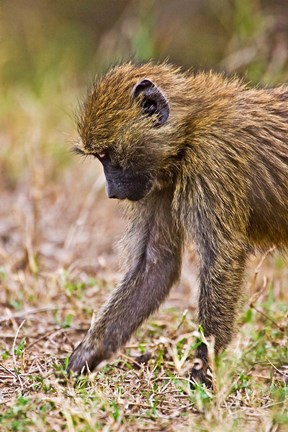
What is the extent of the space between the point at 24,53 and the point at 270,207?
974cm

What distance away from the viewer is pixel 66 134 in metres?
6.27

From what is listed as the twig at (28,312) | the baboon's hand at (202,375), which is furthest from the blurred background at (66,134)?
the baboon's hand at (202,375)

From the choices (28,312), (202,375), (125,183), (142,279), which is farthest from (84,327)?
(202,375)

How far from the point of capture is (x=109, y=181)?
4.93m

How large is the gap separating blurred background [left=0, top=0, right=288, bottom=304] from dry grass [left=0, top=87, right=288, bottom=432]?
0.06 ft

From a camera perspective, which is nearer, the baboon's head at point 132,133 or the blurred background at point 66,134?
the baboon's head at point 132,133

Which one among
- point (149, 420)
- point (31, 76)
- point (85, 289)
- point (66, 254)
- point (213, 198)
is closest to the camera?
point (149, 420)

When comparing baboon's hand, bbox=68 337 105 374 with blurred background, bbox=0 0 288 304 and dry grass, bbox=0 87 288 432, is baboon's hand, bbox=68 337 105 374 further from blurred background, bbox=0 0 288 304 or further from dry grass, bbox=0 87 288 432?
blurred background, bbox=0 0 288 304

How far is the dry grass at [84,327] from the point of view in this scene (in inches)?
160

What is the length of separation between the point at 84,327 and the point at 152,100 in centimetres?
Result: 161

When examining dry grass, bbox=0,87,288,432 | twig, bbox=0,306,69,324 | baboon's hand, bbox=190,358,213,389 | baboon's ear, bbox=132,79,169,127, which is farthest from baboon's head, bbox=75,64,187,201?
twig, bbox=0,306,69,324

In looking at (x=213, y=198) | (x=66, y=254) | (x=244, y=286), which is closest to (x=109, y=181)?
(x=213, y=198)

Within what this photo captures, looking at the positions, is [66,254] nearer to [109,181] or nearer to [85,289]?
[85,289]

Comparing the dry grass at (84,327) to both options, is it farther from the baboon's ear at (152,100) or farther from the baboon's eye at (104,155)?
the baboon's ear at (152,100)
